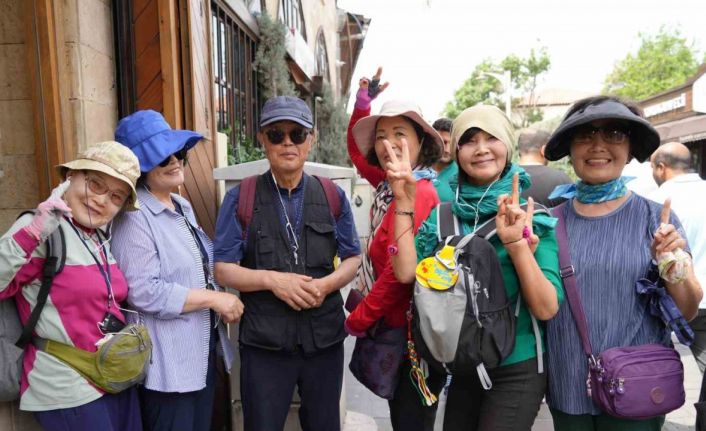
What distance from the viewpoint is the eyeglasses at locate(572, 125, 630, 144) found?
2062mm

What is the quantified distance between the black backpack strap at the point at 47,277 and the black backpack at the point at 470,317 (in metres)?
1.31

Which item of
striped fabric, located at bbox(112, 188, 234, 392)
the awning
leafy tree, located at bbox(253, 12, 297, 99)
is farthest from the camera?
the awning

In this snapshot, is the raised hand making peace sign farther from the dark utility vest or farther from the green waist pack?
the green waist pack

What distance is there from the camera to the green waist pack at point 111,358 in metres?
1.93

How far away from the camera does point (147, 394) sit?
2285 millimetres

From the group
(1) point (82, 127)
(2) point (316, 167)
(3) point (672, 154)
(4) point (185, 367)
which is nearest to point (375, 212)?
(2) point (316, 167)

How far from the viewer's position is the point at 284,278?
96.3 inches

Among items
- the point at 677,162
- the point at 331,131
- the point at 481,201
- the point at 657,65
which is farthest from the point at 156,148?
the point at 657,65

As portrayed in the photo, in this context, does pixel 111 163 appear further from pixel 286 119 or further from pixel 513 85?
pixel 513 85

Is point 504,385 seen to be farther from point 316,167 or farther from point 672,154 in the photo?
point 672,154

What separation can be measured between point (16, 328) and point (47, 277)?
0.74 feet

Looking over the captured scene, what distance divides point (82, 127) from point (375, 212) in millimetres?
1808

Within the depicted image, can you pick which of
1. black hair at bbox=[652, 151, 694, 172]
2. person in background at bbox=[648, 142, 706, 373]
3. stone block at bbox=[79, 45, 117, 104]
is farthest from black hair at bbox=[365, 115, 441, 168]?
black hair at bbox=[652, 151, 694, 172]

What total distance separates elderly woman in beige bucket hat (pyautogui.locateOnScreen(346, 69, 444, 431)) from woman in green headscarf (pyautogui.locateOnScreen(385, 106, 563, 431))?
0.39 feet
